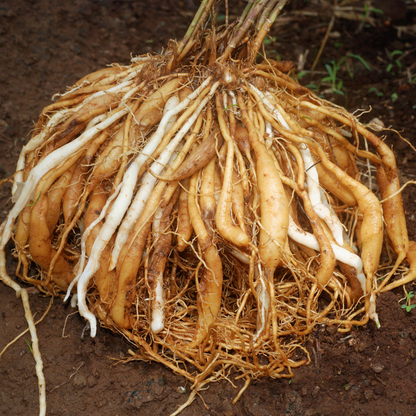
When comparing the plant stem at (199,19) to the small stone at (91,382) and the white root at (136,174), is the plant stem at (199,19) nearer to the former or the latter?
the white root at (136,174)

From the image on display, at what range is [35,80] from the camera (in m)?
3.00

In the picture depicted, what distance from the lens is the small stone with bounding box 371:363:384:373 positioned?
1.68m

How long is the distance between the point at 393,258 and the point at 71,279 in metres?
1.48

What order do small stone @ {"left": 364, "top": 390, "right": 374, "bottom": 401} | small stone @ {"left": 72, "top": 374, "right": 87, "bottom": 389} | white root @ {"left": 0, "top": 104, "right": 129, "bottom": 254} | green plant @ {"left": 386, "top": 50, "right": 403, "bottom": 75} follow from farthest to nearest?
green plant @ {"left": 386, "top": 50, "right": 403, "bottom": 75} < white root @ {"left": 0, "top": 104, "right": 129, "bottom": 254} < small stone @ {"left": 72, "top": 374, "right": 87, "bottom": 389} < small stone @ {"left": 364, "top": 390, "right": 374, "bottom": 401}

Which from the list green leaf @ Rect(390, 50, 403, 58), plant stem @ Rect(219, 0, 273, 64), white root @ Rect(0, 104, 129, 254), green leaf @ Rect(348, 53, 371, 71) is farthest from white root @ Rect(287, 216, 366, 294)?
green leaf @ Rect(390, 50, 403, 58)

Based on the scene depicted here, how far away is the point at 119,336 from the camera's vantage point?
6.34 feet

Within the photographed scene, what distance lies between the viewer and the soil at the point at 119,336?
1.67 m

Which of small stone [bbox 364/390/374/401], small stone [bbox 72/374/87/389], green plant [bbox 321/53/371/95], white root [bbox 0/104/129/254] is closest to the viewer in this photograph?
small stone [bbox 364/390/374/401]

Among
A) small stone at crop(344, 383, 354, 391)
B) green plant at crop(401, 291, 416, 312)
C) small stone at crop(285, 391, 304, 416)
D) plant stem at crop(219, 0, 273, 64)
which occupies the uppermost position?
plant stem at crop(219, 0, 273, 64)

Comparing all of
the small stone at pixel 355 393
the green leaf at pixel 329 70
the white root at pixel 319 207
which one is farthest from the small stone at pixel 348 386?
the green leaf at pixel 329 70

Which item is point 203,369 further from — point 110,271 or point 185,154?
point 185,154

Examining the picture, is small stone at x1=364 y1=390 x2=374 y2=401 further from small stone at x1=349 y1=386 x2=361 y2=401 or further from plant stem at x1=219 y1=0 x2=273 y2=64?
plant stem at x1=219 y1=0 x2=273 y2=64

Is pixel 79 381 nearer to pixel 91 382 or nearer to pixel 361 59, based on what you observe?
pixel 91 382

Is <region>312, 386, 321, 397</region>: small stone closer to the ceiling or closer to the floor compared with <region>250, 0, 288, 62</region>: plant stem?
closer to the floor
